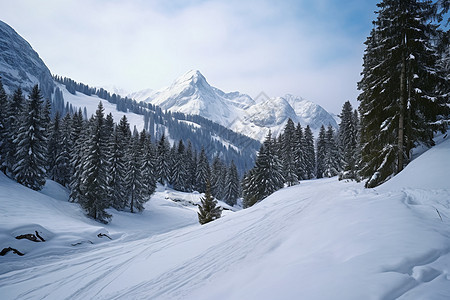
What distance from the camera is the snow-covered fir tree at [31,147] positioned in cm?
3091

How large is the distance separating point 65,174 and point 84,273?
41095mm

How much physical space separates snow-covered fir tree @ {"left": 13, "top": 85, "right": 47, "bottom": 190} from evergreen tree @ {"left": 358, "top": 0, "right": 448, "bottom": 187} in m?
39.6

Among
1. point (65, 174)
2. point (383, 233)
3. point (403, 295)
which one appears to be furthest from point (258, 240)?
point (65, 174)

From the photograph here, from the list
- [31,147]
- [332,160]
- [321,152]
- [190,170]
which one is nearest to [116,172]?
[31,147]

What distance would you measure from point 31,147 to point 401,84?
41453 millimetres

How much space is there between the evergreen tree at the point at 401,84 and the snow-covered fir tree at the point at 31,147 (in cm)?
3961

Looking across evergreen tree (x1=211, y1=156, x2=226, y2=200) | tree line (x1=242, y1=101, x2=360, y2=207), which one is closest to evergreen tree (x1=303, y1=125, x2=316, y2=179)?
tree line (x1=242, y1=101, x2=360, y2=207)

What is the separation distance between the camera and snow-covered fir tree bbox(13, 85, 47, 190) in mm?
30906

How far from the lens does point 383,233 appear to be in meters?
5.22

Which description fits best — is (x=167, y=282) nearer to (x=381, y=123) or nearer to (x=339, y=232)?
(x=339, y=232)

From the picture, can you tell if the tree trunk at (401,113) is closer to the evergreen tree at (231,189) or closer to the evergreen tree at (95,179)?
the evergreen tree at (95,179)

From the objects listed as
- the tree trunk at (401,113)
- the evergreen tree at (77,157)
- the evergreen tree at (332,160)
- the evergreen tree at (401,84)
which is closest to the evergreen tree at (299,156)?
A: the evergreen tree at (332,160)

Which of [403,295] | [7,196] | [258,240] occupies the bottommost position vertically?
[7,196]

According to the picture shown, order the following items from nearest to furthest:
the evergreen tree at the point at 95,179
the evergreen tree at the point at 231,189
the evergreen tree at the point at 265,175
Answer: the evergreen tree at the point at 95,179 < the evergreen tree at the point at 265,175 < the evergreen tree at the point at 231,189
